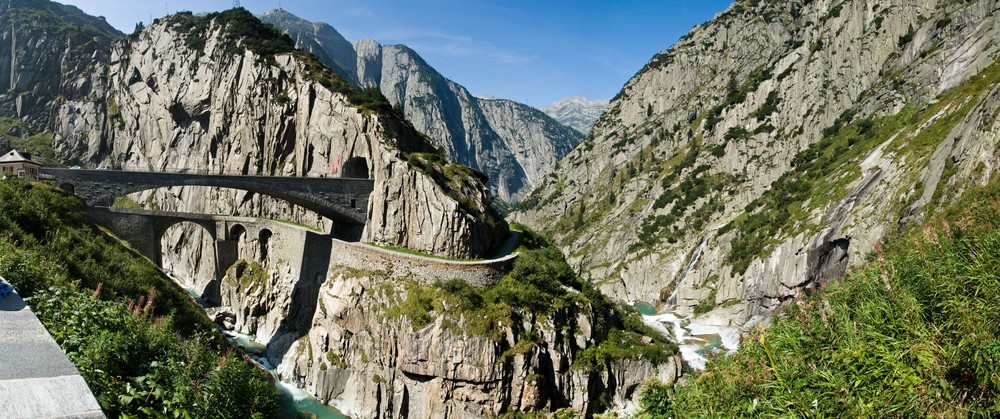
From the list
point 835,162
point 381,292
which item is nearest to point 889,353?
point 381,292

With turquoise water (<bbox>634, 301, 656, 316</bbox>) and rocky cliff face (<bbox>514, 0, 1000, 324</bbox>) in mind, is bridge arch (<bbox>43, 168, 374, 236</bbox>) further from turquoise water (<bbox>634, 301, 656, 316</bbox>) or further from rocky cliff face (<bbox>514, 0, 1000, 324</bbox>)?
turquoise water (<bbox>634, 301, 656, 316</bbox>)

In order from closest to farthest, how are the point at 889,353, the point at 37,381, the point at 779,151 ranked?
the point at 37,381 → the point at 889,353 → the point at 779,151

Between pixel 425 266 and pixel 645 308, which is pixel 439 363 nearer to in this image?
pixel 425 266

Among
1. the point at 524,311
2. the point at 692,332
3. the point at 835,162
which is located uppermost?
the point at 835,162

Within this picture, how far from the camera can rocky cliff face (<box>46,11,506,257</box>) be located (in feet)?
120

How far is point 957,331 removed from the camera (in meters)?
7.62

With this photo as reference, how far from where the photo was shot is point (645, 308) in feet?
244

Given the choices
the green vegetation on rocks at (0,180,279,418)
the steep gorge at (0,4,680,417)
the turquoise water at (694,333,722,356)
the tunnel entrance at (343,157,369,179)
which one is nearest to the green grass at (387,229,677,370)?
the steep gorge at (0,4,680,417)

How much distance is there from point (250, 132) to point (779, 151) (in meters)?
80.0

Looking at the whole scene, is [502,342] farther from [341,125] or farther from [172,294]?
[341,125]

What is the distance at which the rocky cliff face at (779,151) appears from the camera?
42125mm

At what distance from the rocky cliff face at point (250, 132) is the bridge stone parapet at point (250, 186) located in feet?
6.08

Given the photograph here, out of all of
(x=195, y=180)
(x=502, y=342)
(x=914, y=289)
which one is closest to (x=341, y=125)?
(x=195, y=180)

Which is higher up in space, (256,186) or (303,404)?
(256,186)
